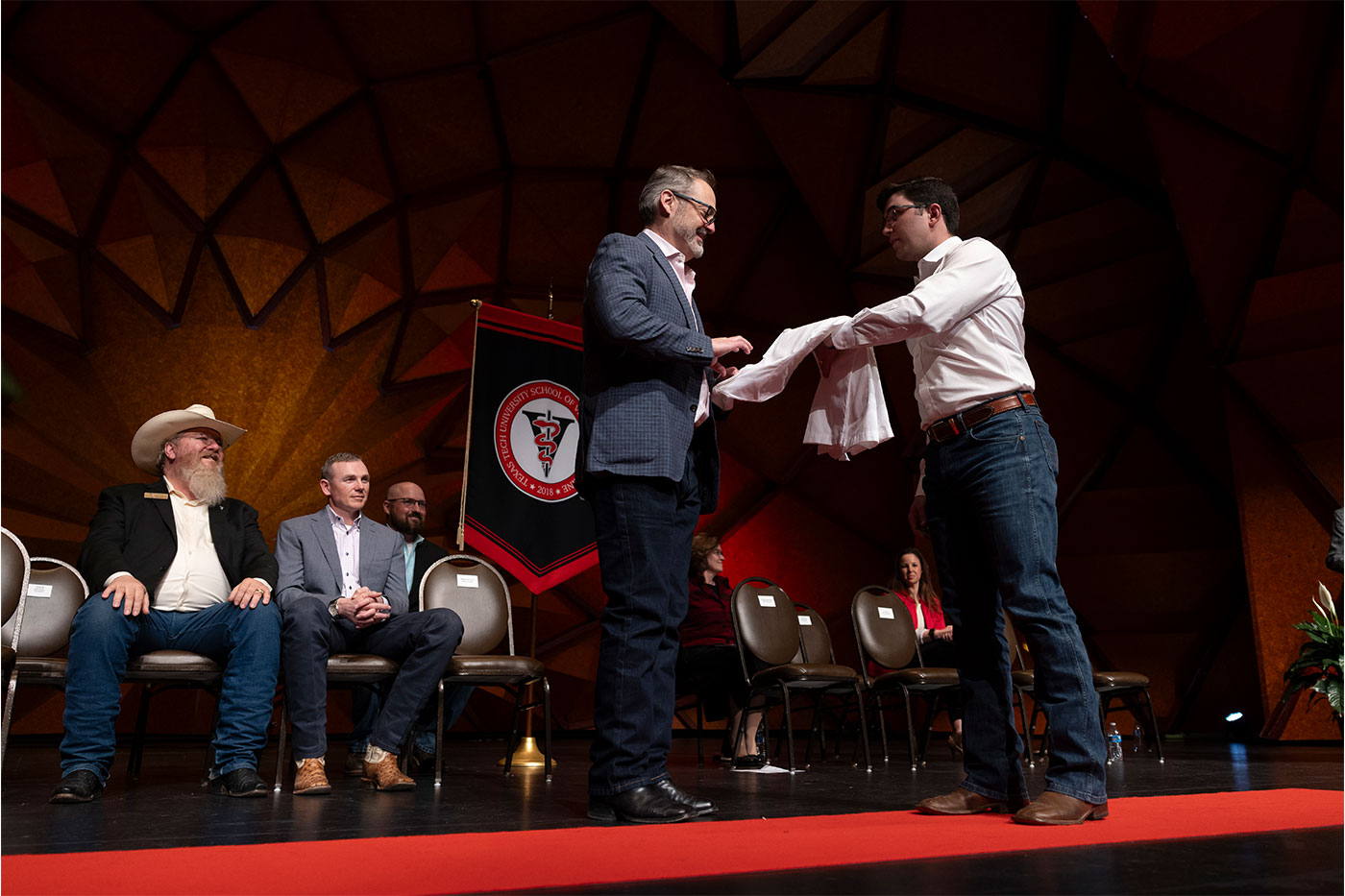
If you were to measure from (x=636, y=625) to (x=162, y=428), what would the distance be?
241 centimetres

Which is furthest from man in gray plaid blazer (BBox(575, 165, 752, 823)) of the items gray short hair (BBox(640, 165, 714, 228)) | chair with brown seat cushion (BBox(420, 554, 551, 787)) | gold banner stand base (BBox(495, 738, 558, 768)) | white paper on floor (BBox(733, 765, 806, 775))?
gold banner stand base (BBox(495, 738, 558, 768))

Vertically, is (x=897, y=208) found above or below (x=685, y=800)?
above

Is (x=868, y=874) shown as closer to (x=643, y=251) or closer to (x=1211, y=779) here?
(x=643, y=251)

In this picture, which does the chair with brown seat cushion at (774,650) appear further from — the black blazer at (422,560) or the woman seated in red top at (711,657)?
the black blazer at (422,560)

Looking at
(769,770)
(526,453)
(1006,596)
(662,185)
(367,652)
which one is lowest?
(769,770)

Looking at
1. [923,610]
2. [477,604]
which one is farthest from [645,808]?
[923,610]

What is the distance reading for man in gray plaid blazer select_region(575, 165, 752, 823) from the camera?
8.01ft

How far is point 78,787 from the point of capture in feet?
9.72

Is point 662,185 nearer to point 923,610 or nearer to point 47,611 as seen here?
point 47,611

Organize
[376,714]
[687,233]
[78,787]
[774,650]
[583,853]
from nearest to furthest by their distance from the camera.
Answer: [583,853] < [687,233] < [78,787] < [376,714] < [774,650]

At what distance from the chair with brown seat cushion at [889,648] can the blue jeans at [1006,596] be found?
267cm

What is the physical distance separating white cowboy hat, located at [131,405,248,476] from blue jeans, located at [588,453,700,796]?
2074 mm

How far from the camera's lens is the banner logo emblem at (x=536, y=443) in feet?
21.2

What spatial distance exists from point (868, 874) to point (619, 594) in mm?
Result: 1042
